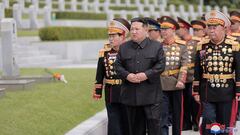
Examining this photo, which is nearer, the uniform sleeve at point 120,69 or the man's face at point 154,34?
the uniform sleeve at point 120,69

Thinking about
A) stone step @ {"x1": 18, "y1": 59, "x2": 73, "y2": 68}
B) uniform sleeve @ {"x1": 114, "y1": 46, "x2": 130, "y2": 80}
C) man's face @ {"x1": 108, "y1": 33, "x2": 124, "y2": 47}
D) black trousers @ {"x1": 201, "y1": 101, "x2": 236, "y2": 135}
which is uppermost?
man's face @ {"x1": 108, "y1": 33, "x2": 124, "y2": 47}

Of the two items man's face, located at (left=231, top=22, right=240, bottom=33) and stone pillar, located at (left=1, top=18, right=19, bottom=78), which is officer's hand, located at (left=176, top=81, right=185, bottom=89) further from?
stone pillar, located at (left=1, top=18, right=19, bottom=78)

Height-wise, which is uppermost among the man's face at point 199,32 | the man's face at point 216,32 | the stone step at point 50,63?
the man's face at point 216,32

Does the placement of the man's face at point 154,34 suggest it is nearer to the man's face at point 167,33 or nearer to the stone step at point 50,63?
the man's face at point 167,33

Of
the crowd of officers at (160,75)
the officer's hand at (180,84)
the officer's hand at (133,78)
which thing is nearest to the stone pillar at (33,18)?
the crowd of officers at (160,75)

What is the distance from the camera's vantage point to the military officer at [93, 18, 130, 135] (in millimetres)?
9633

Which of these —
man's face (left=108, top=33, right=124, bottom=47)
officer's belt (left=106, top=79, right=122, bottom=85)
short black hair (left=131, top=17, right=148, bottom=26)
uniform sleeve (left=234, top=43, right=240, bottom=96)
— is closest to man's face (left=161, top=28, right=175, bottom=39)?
man's face (left=108, top=33, right=124, bottom=47)

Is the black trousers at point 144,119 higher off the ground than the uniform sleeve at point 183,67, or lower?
lower

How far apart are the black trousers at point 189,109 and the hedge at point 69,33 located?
52.9ft

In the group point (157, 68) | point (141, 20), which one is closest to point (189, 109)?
point (157, 68)

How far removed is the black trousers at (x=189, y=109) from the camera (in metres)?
12.4

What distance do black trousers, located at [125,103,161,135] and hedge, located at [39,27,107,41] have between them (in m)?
19.6

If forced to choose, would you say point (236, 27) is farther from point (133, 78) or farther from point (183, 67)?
point (133, 78)

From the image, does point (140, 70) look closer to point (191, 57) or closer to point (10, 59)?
point (191, 57)
